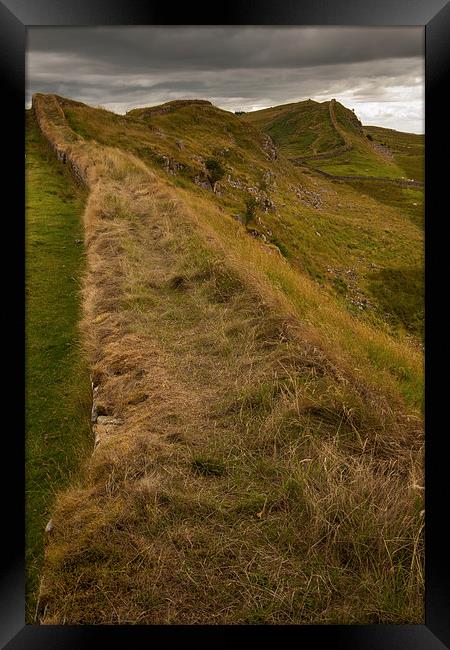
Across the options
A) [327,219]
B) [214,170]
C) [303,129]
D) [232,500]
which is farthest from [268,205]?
[232,500]

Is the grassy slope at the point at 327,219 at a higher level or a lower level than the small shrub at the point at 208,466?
higher

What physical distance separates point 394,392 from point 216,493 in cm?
230

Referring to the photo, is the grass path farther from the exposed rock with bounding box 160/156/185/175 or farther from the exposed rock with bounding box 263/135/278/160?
the exposed rock with bounding box 263/135/278/160

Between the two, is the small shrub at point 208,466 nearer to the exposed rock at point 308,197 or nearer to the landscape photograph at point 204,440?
the landscape photograph at point 204,440

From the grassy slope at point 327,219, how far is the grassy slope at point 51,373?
25.1 ft

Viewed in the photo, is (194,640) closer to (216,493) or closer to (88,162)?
(216,493)

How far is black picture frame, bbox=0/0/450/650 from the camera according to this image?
3291mm

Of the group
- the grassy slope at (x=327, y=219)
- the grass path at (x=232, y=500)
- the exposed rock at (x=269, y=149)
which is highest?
the exposed rock at (x=269, y=149)

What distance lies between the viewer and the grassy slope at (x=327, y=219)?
16984 mm

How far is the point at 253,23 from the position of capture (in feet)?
11.0

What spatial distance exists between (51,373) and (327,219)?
14460 millimetres

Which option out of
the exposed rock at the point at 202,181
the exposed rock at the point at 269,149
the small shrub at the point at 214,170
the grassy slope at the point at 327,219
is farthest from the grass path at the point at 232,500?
the exposed rock at the point at 269,149
